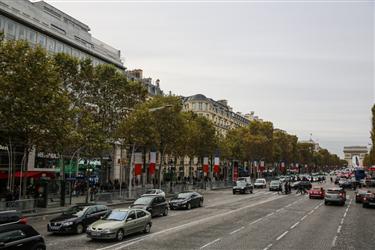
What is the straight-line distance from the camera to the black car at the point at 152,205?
28.0 metres

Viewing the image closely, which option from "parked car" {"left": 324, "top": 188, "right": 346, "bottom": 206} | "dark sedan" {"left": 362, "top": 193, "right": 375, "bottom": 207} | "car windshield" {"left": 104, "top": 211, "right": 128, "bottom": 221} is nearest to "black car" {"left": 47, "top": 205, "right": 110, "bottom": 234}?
"car windshield" {"left": 104, "top": 211, "right": 128, "bottom": 221}

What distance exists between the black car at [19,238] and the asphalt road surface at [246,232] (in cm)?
A: 369

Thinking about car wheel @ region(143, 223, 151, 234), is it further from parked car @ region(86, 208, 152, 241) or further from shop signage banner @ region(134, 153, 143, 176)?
shop signage banner @ region(134, 153, 143, 176)

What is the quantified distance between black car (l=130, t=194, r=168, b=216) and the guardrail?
7.83 m

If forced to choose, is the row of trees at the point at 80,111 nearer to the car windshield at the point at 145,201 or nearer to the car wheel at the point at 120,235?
the car windshield at the point at 145,201

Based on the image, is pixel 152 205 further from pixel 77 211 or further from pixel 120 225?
pixel 120 225

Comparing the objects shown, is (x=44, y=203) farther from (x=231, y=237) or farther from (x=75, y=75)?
(x=231, y=237)

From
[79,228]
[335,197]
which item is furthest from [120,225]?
[335,197]

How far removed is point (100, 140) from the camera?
36.6m

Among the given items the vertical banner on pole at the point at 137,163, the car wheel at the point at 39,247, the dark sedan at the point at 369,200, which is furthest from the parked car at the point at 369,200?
the car wheel at the point at 39,247

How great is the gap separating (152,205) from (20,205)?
9559mm

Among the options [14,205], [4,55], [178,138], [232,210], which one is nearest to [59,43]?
[178,138]

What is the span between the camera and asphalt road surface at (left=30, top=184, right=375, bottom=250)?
18.5 meters

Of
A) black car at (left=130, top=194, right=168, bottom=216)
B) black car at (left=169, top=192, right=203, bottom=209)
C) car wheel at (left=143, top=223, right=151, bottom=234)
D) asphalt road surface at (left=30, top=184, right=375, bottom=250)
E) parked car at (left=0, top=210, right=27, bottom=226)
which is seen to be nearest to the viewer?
parked car at (left=0, top=210, right=27, bottom=226)
